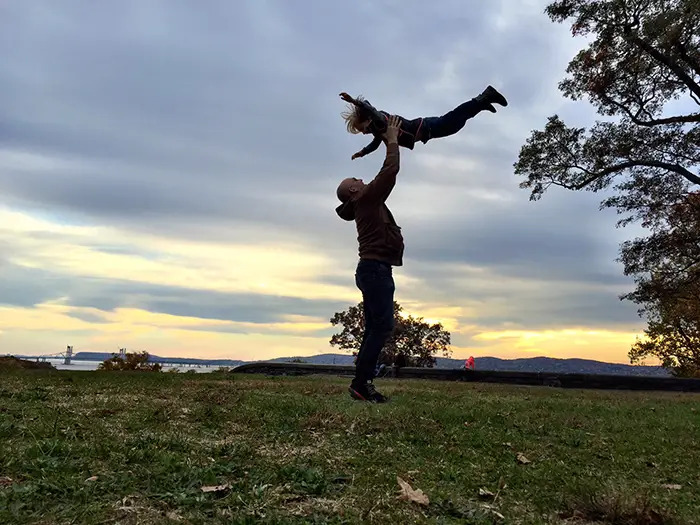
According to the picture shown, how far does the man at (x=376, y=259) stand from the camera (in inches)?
227

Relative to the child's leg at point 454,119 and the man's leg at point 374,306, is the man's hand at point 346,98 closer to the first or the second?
the child's leg at point 454,119

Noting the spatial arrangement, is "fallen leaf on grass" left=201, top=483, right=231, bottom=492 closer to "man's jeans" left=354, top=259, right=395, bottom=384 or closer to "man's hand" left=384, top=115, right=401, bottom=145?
"man's jeans" left=354, top=259, right=395, bottom=384

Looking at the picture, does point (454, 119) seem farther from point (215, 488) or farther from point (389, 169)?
point (215, 488)

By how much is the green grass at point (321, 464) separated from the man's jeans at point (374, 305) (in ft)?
2.75

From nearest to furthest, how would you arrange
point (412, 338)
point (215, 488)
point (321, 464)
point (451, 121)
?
point (215, 488) < point (321, 464) < point (451, 121) < point (412, 338)

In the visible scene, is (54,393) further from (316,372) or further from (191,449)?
(316,372)

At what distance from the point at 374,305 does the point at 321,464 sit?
121 inches

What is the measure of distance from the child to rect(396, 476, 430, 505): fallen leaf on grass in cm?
436

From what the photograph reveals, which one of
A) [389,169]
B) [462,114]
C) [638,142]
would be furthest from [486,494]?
[638,142]

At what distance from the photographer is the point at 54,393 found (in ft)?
17.7

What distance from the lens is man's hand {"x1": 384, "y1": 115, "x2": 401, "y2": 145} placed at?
573cm

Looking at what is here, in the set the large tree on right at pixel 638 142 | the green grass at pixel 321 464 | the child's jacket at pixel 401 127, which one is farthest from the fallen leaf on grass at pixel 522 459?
the large tree on right at pixel 638 142

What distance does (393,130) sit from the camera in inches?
228

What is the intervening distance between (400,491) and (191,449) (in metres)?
1.37
